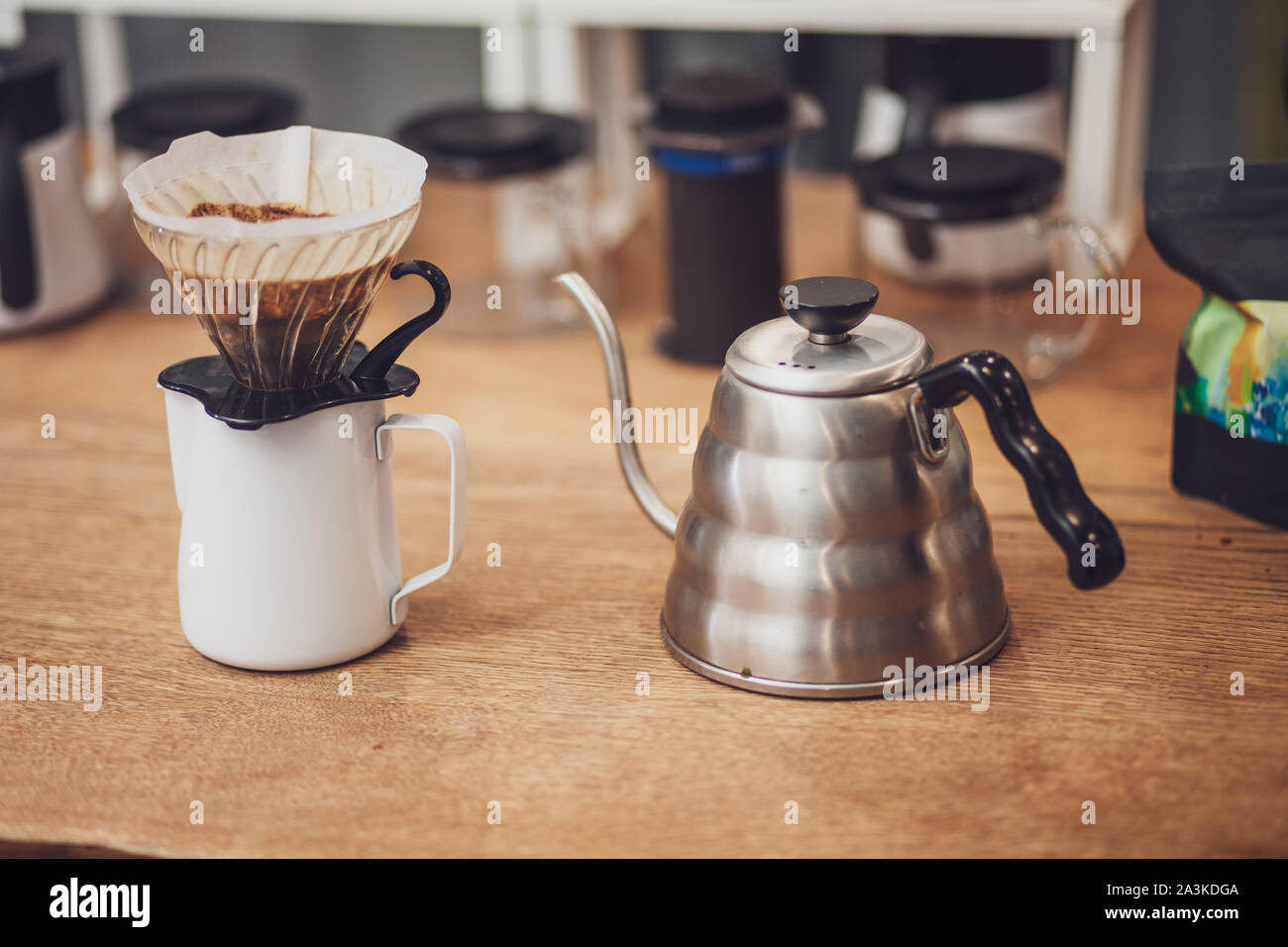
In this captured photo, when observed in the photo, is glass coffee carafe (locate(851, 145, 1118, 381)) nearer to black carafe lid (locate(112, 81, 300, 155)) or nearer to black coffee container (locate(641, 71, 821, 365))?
black coffee container (locate(641, 71, 821, 365))

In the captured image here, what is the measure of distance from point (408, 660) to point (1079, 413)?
1.86ft

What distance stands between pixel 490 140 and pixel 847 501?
0.65 meters

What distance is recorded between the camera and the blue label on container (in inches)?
46.9

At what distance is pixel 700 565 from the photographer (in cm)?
80

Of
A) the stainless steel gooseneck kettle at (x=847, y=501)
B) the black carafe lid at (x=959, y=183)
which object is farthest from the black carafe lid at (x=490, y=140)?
the stainless steel gooseneck kettle at (x=847, y=501)

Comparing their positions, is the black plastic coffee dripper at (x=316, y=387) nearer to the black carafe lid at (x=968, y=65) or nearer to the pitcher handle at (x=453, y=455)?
the pitcher handle at (x=453, y=455)

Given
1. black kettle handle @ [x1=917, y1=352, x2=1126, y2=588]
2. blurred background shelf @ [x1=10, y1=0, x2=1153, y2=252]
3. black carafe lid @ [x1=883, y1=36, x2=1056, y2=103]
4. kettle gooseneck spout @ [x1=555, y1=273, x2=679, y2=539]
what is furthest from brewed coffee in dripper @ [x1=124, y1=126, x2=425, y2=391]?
black carafe lid @ [x1=883, y1=36, x2=1056, y2=103]

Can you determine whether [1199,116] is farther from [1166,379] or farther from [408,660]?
[408,660]

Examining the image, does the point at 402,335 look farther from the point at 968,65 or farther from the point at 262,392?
the point at 968,65

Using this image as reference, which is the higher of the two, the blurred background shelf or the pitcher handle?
the blurred background shelf

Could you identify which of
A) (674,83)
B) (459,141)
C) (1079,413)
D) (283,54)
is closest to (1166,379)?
(1079,413)

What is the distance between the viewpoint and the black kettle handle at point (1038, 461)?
0.71 meters

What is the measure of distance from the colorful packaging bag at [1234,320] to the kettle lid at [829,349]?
0.26m

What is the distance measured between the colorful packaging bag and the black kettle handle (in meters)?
0.25
